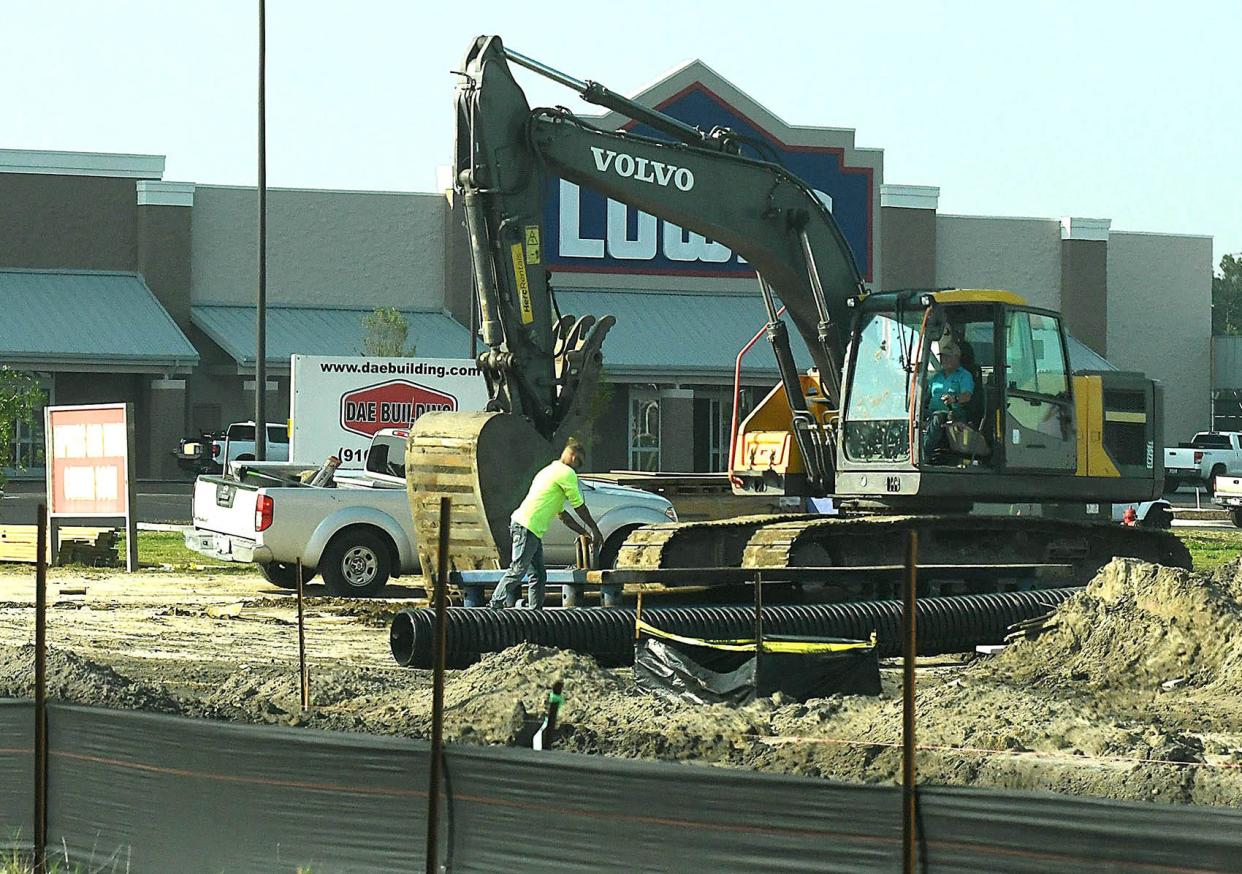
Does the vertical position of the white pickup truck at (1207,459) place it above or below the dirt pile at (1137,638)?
above

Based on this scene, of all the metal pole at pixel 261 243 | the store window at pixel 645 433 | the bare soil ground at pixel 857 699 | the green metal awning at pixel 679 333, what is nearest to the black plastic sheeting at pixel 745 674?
the bare soil ground at pixel 857 699

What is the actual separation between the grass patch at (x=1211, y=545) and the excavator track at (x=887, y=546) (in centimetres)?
862

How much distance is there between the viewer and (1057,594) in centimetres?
1597

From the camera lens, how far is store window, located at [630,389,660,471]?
51.7m

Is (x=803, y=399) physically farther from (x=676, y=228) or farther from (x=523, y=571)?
(x=676, y=228)

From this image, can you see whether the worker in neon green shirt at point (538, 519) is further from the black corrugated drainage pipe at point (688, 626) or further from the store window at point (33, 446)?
the store window at point (33, 446)

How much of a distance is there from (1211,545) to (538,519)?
21410 mm

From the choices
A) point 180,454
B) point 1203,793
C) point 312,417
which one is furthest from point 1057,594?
point 180,454

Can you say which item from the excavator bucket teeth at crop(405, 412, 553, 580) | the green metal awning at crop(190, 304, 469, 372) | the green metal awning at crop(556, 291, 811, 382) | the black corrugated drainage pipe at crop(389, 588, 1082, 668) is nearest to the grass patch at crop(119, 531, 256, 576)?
the excavator bucket teeth at crop(405, 412, 553, 580)

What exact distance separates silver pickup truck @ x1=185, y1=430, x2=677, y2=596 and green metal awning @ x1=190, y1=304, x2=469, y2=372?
26561 millimetres

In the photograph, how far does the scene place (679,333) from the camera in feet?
167

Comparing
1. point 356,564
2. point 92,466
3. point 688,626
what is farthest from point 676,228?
point 688,626

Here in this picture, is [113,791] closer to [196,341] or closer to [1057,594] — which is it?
[1057,594]

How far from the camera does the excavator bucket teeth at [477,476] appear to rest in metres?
14.8
